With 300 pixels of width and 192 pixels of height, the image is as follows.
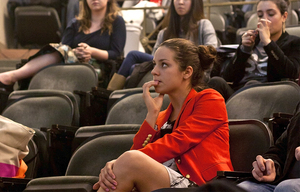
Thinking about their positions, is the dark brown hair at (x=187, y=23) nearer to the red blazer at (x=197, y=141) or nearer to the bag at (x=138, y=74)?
the bag at (x=138, y=74)

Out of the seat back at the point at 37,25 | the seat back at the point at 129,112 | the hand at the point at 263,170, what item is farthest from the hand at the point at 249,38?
the seat back at the point at 37,25

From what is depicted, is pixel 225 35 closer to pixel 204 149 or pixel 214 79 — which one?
pixel 214 79

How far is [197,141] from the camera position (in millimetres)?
1411

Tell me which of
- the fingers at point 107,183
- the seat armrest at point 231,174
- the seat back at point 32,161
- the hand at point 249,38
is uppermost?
the hand at point 249,38

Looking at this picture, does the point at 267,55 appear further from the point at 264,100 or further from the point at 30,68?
the point at 30,68

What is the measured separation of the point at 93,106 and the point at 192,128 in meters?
1.02

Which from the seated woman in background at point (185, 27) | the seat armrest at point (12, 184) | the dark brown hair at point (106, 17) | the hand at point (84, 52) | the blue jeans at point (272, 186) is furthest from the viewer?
the dark brown hair at point (106, 17)

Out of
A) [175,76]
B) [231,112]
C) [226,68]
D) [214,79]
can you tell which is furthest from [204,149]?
[226,68]

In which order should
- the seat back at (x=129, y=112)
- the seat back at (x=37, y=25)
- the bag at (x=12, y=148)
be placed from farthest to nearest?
the seat back at (x=37, y=25), the seat back at (x=129, y=112), the bag at (x=12, y=148)

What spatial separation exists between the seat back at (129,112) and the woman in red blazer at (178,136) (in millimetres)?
403

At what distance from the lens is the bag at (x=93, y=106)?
7.45ft

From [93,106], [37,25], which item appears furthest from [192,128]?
[37,25]

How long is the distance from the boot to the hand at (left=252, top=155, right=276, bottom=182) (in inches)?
57.4

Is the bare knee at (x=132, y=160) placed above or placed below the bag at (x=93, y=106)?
above
